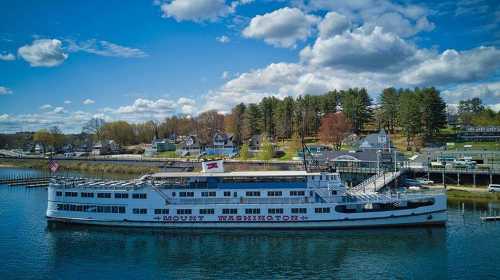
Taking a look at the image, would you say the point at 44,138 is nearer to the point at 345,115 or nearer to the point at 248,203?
the point at 345,115

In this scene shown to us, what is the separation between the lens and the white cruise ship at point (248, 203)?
138 feet

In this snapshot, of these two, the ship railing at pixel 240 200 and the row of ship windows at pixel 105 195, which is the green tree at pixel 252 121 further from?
the row of ship windows at pixel 105 195

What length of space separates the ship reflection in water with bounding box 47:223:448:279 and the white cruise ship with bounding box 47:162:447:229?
1.11 m

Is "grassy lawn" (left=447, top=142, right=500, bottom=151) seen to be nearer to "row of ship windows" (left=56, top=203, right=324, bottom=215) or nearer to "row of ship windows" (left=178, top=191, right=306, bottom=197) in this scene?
"row of ship windows" (left=178, top=191, right=306, bottom=197)

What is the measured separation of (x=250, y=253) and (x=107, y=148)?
129m

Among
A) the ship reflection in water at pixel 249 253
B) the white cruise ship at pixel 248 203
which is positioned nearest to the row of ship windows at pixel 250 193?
the white cruise ship at pixel 248 203

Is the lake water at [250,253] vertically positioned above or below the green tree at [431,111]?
below

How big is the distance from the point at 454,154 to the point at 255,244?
2467 inches

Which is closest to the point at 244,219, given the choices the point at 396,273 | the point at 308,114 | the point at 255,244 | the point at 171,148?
the point at 255,244

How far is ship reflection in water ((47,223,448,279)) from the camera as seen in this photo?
3145 centimetres

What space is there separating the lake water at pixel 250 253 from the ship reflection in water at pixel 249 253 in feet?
0.28

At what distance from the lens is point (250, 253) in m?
36.0

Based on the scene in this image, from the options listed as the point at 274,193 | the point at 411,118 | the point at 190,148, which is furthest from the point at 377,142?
the point at 190,148

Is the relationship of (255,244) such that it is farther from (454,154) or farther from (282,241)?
(454,154)
